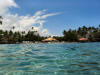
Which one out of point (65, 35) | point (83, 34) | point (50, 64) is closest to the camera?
point (50, 64)

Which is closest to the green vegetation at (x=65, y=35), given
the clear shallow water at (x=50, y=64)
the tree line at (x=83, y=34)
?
the tree line at (x=83, y=34)

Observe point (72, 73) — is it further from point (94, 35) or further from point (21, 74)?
point (94, 35)

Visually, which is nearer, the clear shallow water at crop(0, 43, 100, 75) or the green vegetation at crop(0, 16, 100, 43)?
the clear shallow water at crop(0, 43, 100, 75)

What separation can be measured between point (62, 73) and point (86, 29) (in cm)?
6389

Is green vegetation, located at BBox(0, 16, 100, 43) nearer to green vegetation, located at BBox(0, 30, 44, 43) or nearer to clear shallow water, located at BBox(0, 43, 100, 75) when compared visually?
green vegetation, located at BBox(0, 30, 44, 43)

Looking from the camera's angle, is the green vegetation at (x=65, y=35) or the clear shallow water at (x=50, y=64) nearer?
the clear shallow water at (x=50, y=64)

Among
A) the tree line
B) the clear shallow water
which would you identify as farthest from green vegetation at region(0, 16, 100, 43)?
the clear shallow water

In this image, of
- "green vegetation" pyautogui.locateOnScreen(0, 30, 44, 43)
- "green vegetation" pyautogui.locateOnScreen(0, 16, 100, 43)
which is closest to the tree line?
"green vegetation" pyautogui.locateOnScreen(0, 16, 100, 43)

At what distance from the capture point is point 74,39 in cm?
5688

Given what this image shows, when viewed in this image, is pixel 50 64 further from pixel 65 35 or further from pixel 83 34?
pixel 83 34

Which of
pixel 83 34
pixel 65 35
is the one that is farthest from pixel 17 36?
pixel 83 34

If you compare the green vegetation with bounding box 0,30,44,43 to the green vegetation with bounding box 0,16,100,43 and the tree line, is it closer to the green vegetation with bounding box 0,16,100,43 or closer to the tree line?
the green vegetation with bounding box 0,16,100,43

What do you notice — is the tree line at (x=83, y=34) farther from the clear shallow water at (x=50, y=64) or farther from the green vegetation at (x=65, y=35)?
the clear shallow water at (x=50, y=64)

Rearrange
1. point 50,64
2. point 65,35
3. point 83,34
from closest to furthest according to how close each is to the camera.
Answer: point 50,64, point 65,35, point 83,34
